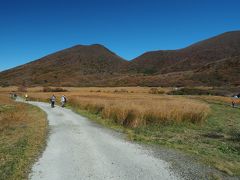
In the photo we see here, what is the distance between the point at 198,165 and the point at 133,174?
235cm

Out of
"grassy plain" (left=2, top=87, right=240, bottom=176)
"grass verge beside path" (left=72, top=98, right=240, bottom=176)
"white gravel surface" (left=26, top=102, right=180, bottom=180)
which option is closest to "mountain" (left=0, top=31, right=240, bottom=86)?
"grassy plain" (left=2, top=87, right=240, bottom=176)

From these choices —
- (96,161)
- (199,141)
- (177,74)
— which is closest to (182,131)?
(199,141)

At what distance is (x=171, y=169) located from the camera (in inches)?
365

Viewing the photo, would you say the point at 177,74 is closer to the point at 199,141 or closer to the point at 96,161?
the point at 199,141

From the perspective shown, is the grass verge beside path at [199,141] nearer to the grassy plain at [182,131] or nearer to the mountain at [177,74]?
the grassy plain at [182,131]

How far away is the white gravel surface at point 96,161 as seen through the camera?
28.1 feet

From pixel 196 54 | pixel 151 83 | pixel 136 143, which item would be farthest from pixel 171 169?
pixel 196 54

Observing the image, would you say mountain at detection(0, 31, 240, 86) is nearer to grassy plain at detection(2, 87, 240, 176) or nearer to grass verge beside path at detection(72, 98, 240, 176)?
grassy plain at detection(2, 87, 240, 176)

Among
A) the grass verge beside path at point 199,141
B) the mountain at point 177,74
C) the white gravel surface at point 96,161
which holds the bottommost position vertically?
the grass verge beside path at point 199,141

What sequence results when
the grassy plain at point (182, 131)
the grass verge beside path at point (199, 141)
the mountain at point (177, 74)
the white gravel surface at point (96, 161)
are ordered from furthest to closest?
the mountain at point (177, 74), the grassy plain at point (182, 131), the grass verge beside path at point (199, 141), the white gravel surface at point (96, 161)

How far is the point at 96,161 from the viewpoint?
394 inches

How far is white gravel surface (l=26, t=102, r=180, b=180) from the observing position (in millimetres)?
8578

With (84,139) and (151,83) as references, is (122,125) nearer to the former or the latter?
(84,139)

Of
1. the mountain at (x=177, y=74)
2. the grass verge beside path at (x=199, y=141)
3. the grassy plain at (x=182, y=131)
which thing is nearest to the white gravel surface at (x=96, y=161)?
the grass verge beside path at (x=199, y=141)
